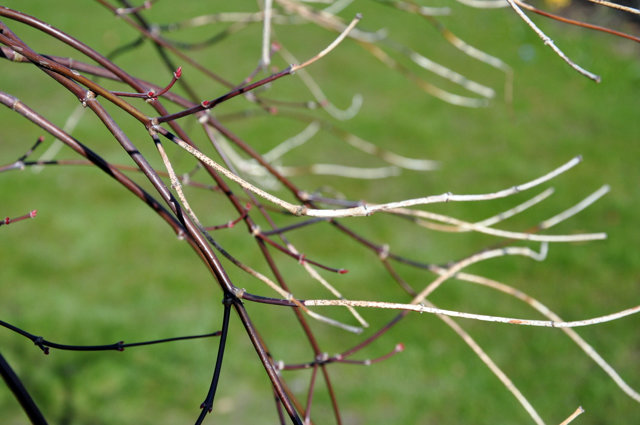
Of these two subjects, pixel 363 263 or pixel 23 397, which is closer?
pixel 23 397

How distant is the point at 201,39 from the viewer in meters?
6.02

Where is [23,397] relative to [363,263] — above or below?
below

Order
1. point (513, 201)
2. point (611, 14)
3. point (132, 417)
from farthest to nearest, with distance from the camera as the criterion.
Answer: point (611, 14) → point (513, 201) → point (132, 417)

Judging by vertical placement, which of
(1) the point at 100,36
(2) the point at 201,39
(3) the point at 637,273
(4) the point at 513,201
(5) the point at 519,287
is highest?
(1) the point at 100,36

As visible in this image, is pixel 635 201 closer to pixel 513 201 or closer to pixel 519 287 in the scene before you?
pixel 513 201

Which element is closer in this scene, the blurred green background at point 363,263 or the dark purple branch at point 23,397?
the dark purple branch at point 23,397

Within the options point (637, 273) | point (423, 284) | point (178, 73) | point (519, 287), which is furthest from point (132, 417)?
point (637, 273)

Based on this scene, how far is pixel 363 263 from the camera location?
354 centimetres

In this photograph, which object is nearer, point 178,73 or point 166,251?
point 178,73

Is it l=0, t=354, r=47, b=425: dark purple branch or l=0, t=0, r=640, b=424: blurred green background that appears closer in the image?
l=0, t=354, r=47, b=425: dark purple branch

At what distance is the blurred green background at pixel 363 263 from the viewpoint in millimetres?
2709

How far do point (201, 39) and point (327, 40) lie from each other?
3.96 feet

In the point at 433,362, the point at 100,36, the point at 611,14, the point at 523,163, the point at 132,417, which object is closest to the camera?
the point at 132,417

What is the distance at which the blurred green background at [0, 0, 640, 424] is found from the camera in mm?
2709
